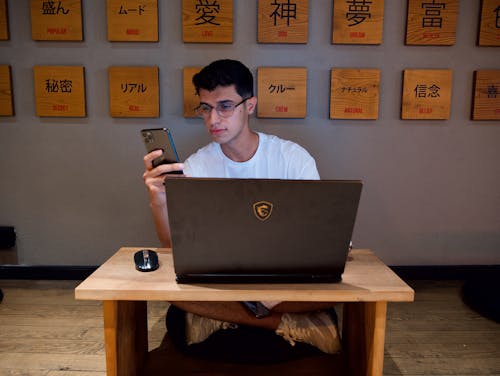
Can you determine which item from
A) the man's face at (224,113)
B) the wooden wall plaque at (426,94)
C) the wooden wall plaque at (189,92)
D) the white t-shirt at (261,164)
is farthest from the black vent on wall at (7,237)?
the wooden wall plaque at (426,94)

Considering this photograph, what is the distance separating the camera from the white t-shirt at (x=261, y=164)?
169 centimetres

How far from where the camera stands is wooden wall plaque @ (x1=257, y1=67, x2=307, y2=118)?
7.41ft

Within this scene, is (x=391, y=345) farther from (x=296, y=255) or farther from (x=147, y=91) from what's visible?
(x=147, y=91)

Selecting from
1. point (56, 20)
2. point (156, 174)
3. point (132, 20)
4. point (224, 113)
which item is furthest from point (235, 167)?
point (56, 20)

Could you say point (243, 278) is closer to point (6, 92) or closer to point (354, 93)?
point (354, 93)

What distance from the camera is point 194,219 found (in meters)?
0.82

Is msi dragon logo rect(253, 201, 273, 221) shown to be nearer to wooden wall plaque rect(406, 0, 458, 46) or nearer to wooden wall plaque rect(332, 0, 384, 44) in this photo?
wooden wall plaque rect(332, 0, 384, 44)

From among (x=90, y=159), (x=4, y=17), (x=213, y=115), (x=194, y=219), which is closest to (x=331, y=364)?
(x=194, y=219)

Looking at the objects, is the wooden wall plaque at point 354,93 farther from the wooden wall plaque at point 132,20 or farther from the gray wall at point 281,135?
the wooden wall plaque at point 132,20

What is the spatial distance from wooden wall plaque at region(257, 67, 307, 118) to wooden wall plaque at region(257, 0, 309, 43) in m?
0.18

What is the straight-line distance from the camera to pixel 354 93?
2295 mm

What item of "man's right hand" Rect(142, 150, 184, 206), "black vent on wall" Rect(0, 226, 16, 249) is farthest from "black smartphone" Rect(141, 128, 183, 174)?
"black vent on wall" Rect(0, 226, 16, 249)

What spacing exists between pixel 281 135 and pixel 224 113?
0.87m

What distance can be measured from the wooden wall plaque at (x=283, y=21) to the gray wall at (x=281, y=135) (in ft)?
0.17
